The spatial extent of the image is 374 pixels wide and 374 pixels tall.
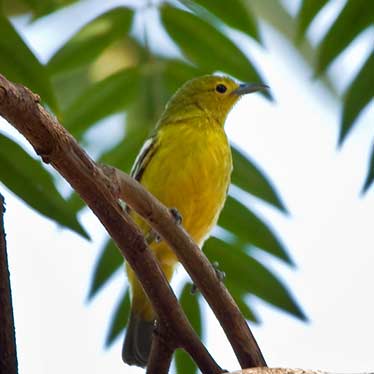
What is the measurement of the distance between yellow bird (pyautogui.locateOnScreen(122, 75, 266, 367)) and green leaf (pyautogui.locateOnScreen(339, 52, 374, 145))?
0.87m

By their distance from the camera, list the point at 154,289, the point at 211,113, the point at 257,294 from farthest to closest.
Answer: the point at 211,113 < the point at 257,294 < the point at 154,289

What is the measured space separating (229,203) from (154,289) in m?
1.57

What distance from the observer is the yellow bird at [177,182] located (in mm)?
4625

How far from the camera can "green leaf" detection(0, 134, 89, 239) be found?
325 centimetres

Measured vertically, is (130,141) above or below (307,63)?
below

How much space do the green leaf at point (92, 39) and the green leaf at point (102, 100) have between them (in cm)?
15

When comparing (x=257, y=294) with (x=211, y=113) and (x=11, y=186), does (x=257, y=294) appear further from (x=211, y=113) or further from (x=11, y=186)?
(x=211, y=113)

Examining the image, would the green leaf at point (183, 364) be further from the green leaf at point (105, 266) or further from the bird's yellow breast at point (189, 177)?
the bird's yellow breast at point (189, 177)

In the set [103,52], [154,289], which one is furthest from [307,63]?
[154,289]

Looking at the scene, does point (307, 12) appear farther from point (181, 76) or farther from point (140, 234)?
point (140, 234)

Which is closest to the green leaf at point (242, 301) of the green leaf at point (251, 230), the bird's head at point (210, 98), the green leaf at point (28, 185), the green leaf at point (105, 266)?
the green leaf at point (251, 230)

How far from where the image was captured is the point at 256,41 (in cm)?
408

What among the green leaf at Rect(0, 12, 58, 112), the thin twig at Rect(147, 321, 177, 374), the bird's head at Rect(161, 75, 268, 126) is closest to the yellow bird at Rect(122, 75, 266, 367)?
the bird's head at Rect(161, 75, 268, 126)

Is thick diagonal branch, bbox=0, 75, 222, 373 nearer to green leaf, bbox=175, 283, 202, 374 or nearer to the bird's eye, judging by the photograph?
green leaf, bbox=175, 283, 202, 374
